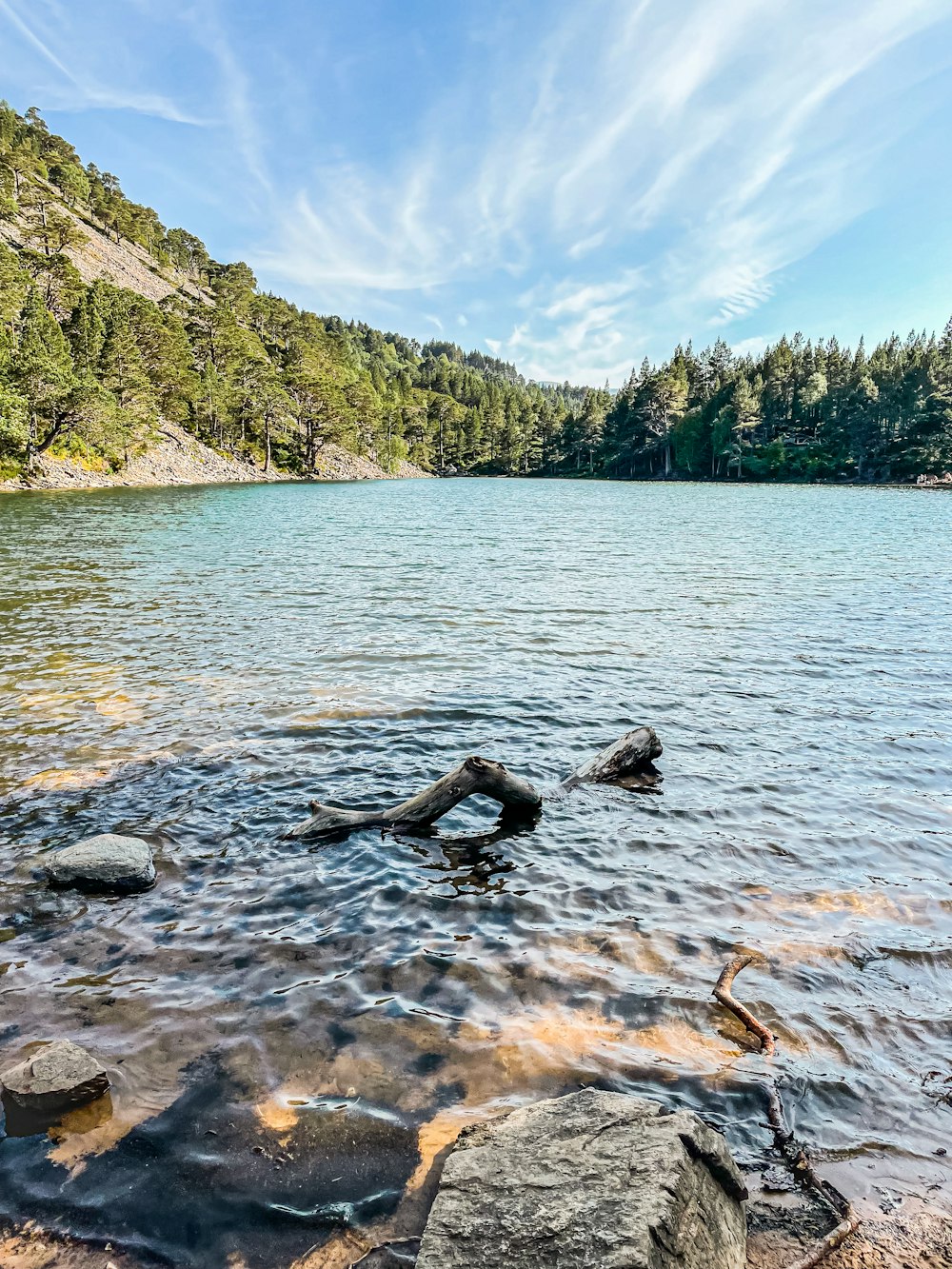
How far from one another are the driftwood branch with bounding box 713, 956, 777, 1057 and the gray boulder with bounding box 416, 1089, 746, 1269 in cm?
148

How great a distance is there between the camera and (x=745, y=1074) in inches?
189

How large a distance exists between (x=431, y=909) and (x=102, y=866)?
3.39 m

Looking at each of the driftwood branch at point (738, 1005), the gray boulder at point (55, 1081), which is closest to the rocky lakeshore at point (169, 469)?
the gray boulder at point (55, 1081)

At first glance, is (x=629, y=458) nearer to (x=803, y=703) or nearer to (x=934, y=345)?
(x=934, y=345)

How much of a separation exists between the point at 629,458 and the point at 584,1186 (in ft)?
578

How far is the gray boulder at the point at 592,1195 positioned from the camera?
300 centimetres

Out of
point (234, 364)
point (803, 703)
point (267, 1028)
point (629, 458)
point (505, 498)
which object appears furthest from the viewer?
point (629, 458)

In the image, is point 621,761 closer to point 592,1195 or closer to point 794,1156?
point 794,1156

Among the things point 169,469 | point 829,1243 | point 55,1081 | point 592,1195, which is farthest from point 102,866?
point 169,469

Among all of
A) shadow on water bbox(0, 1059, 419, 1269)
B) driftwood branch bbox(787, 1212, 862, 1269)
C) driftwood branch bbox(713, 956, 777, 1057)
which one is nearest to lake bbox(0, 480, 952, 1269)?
shadow on water bbox(0, 1059, 419, 1269)

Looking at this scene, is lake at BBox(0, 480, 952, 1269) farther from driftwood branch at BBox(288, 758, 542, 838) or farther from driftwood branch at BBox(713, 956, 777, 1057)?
driftwood branch at BBox(288, 758, 542, 838)

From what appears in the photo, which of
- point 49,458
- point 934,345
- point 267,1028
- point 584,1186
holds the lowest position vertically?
point 267,1028

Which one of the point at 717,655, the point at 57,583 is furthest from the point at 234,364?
the point at 717,655

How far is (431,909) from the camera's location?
681 cm
